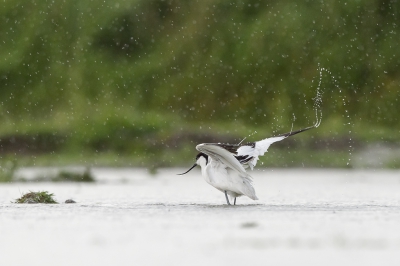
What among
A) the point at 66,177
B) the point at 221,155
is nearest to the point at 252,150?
the point at 221,155

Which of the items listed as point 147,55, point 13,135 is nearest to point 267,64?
point 147,55

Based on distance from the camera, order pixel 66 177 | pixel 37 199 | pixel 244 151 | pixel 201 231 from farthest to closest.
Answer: pixel 66 177, pixel 37 199, pixel 244 151, pixel 201 231

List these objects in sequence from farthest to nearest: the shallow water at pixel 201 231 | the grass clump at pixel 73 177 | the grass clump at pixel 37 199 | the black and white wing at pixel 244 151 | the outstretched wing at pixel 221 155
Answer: the grass clump at pixel 73 177 → the grass clump at pixel 37 199 → the black and white wing at pixel 244 151 → the outstretched wing at pixel 221 155 → the shallow water at pixel 201 231

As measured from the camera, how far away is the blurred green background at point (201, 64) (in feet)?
224

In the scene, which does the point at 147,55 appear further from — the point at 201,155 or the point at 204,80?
the point at 201,155

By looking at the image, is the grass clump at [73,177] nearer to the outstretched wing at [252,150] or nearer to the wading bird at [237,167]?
the wading bird at [237,167]

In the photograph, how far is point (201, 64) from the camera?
255 ft

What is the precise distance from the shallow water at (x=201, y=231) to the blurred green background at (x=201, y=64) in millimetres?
44079

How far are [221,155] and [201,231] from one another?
3421mm

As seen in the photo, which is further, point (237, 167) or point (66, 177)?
point (66, 177)

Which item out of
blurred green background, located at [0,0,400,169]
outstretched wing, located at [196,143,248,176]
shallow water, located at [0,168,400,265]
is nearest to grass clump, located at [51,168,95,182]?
shallow water, located at [0,168,400,265]

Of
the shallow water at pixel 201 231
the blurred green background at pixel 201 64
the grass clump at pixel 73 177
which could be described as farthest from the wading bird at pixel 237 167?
the blurred green background at pixel 201 64

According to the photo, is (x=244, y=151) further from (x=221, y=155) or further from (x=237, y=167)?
(x=221, y=155)

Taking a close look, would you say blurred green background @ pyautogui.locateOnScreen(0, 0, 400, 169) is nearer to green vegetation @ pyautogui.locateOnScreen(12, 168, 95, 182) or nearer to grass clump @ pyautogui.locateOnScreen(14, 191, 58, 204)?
green vegetation @ pyautogui.locateOnScreen(12, 168, 95, 182)
